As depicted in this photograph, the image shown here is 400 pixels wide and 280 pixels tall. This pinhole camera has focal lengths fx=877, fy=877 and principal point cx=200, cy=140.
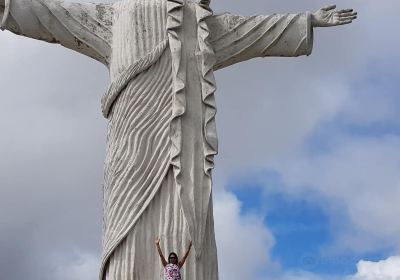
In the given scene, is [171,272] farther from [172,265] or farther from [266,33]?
[266,33]

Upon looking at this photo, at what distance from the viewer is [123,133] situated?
9992mm

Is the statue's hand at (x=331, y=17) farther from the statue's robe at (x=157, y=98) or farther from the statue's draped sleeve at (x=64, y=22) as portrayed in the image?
the statue's draped sleeve at (x=64, y=22)

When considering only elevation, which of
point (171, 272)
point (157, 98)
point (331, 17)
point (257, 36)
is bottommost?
point (171, 272)

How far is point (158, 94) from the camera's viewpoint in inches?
400

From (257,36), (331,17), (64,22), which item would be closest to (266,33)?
(257,36)

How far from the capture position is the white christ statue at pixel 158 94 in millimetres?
9633

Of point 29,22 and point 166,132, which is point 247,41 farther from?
point 29,22

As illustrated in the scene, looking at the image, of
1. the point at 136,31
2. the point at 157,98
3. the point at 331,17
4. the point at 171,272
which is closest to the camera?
the point at 171,272

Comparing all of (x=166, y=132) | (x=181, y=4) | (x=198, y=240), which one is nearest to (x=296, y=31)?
(x=181, y=4)

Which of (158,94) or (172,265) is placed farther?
(158,94)

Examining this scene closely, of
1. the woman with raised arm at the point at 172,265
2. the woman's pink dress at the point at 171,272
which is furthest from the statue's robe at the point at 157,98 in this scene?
the woman's pink dress at the point at 171,272

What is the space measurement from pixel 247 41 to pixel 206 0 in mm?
704

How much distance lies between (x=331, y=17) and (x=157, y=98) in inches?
94.0

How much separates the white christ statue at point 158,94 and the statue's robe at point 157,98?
1cm
